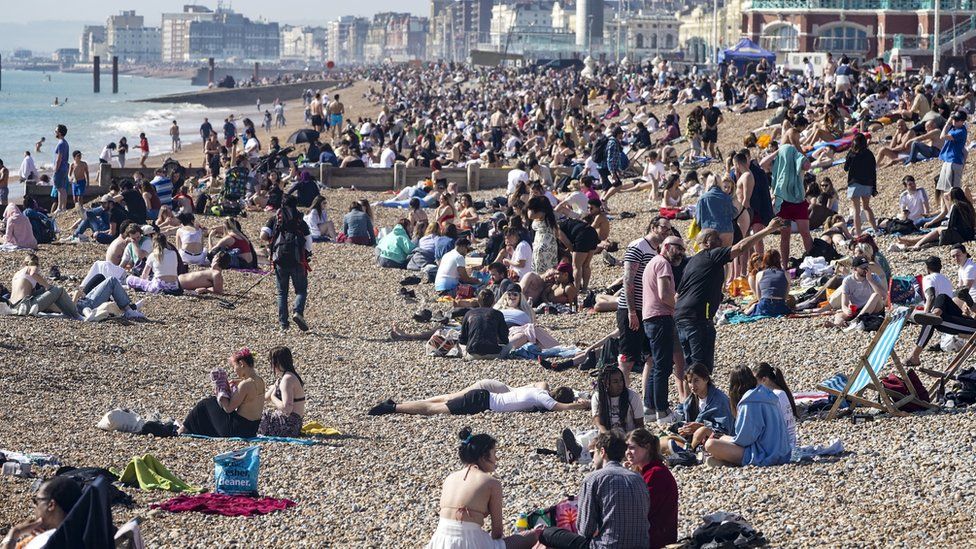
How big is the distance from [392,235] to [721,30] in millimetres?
90182

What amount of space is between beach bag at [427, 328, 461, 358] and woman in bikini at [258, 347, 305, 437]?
2.79m

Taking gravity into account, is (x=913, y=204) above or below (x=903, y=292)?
above

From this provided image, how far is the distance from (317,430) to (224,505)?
6.34 ft

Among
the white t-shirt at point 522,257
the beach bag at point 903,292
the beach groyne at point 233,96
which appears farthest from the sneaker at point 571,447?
the beach groyne at point 233,96

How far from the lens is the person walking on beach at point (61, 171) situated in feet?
67.5

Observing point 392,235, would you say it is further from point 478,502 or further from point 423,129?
point 423,129

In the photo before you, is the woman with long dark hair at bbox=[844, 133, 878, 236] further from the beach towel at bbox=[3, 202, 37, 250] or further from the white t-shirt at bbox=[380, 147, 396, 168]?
the white t-shirt at bbox=[380, 147, 396, 168]

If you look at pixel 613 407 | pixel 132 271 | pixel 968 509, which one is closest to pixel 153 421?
pixel 613 407

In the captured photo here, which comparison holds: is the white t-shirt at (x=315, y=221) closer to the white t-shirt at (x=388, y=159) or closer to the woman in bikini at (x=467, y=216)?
the woman in bikini at (x=467, y=216)

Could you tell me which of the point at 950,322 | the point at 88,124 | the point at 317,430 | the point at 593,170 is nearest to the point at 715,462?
the point at 950,322

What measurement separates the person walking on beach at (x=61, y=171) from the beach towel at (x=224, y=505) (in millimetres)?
14279

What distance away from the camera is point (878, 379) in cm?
849

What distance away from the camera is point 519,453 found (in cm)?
844

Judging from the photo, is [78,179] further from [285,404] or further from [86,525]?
[86,525]
